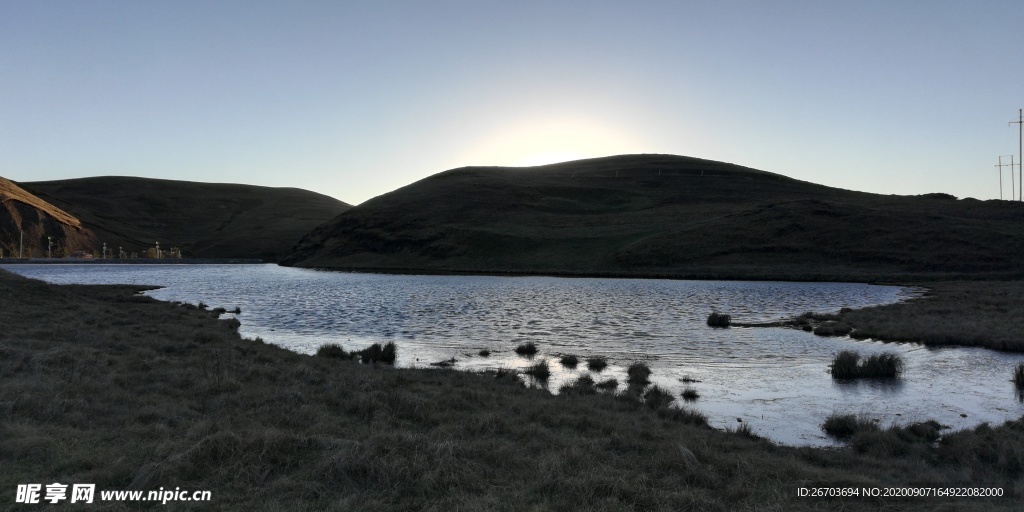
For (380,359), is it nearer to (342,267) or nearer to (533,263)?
(533,263)

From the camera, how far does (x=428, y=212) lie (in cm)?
15238

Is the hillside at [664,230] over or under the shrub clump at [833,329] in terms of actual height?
over

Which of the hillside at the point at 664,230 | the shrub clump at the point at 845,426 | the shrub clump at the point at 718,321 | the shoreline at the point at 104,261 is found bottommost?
the shrub clump at the point at 845,426

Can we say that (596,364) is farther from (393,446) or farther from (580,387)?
(393,446)

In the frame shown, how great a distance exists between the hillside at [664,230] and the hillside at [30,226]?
7746cm

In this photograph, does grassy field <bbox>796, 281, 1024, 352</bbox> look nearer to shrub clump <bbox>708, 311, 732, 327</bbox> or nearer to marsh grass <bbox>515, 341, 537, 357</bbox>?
shrub clump <bbox>708, 311, 732, 327</bbox>

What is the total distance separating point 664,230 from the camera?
11912 cm

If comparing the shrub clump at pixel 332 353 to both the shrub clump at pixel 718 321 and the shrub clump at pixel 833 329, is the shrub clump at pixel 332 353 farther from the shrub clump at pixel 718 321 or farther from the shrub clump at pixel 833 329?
the shrub clump at pixel 833 329

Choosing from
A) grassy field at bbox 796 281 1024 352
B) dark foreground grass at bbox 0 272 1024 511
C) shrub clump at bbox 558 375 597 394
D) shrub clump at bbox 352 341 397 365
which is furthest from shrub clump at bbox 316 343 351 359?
grassy field at bbox 796 281 1024 352

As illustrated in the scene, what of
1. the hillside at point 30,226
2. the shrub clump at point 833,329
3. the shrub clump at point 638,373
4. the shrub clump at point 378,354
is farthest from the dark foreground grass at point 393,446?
the hillside at point 30,226

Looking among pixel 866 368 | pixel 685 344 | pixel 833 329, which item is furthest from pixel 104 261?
pixel 866 368

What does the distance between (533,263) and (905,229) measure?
62.3 meters

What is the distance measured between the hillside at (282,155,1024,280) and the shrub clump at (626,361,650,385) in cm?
6848

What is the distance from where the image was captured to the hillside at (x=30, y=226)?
17175 centimetres
